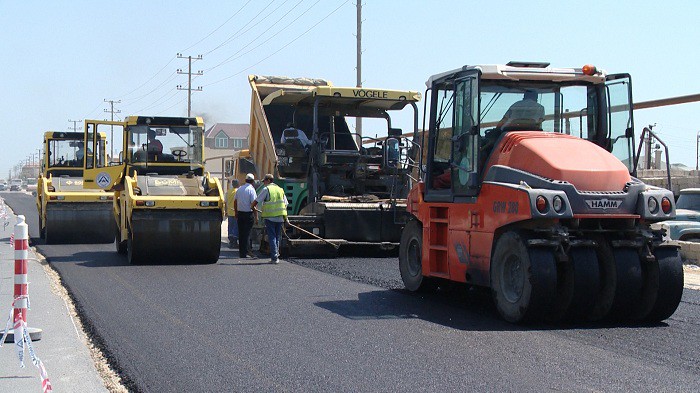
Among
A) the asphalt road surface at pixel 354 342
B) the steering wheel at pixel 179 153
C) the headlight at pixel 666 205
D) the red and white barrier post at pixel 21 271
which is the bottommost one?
the asphalt road surface at pixel 354 342

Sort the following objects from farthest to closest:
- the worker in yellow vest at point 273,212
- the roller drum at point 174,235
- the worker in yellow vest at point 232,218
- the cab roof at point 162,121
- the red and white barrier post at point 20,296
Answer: the worker in yellow vest at point 232,218
the cab roof at point 162,121
the worker in yellow vest at point 273,212
the roller drum at point 174,235
the red and white barrier post at point 20,296

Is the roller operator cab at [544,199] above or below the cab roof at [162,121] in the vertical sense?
below

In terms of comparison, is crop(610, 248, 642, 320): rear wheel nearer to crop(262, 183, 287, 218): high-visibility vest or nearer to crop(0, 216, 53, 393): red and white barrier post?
crop(0, 216, 53, 393): red and white barrier post

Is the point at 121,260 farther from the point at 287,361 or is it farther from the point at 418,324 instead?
the point at 287,361

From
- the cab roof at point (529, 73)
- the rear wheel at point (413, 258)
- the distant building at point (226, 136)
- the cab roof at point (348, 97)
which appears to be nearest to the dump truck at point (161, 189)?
the cab roof at point (348, 97)

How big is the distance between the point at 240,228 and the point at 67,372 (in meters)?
9.10

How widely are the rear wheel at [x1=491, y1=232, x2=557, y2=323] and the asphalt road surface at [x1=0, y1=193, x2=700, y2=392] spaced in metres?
0.18

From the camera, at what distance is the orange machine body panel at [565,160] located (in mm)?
8117

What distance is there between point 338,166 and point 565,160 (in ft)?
26.6

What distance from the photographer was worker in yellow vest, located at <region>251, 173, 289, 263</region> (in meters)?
14.5

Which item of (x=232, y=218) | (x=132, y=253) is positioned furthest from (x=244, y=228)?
(x=232, y=218)

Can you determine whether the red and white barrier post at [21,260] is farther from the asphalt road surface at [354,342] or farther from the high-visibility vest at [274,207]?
the high-visibility vest at [274,207]

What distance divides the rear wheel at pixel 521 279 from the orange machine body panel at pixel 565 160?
0.68m

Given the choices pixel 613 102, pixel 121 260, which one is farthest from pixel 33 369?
pixel 121 260
